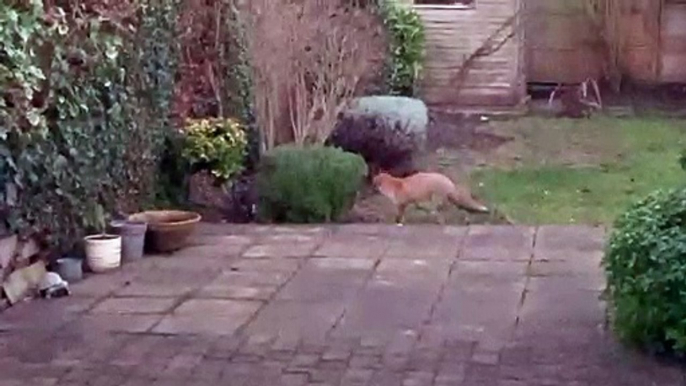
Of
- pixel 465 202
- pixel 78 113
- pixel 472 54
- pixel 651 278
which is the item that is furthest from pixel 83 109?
pixel 472 54

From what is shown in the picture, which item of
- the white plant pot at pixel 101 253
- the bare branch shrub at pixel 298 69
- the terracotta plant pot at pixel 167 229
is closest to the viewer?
the white plant pot at pixel 101 253

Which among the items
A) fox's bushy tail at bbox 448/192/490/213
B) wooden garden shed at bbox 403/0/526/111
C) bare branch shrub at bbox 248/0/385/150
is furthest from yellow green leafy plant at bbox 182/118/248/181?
wooden garden shed at bbox 403/0/526/111

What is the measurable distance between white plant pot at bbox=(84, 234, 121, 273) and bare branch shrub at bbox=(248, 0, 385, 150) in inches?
95.7

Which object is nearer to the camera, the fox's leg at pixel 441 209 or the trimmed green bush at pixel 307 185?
the trimmed green bush at pixel 307 185

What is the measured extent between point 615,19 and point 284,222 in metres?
6.33

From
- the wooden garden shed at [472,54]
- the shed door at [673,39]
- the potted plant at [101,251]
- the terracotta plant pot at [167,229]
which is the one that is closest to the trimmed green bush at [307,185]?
the terracotta plant pot at [167,229]

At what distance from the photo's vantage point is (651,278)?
4660 mm

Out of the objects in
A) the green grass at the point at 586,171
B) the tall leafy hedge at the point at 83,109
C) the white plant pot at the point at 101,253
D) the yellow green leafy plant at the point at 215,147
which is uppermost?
the tall leafy hedge at the point at 83,109

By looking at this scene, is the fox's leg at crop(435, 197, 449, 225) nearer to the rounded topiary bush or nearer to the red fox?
the red fox

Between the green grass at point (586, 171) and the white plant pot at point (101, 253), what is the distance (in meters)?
2.61

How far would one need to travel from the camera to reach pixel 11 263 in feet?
19.0

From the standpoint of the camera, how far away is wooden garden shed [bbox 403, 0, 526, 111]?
12602 millimetres

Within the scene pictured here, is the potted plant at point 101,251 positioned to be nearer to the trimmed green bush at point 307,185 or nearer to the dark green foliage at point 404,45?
the trimmed green bush at point 307,185

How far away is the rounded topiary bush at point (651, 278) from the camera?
4.64 meters
